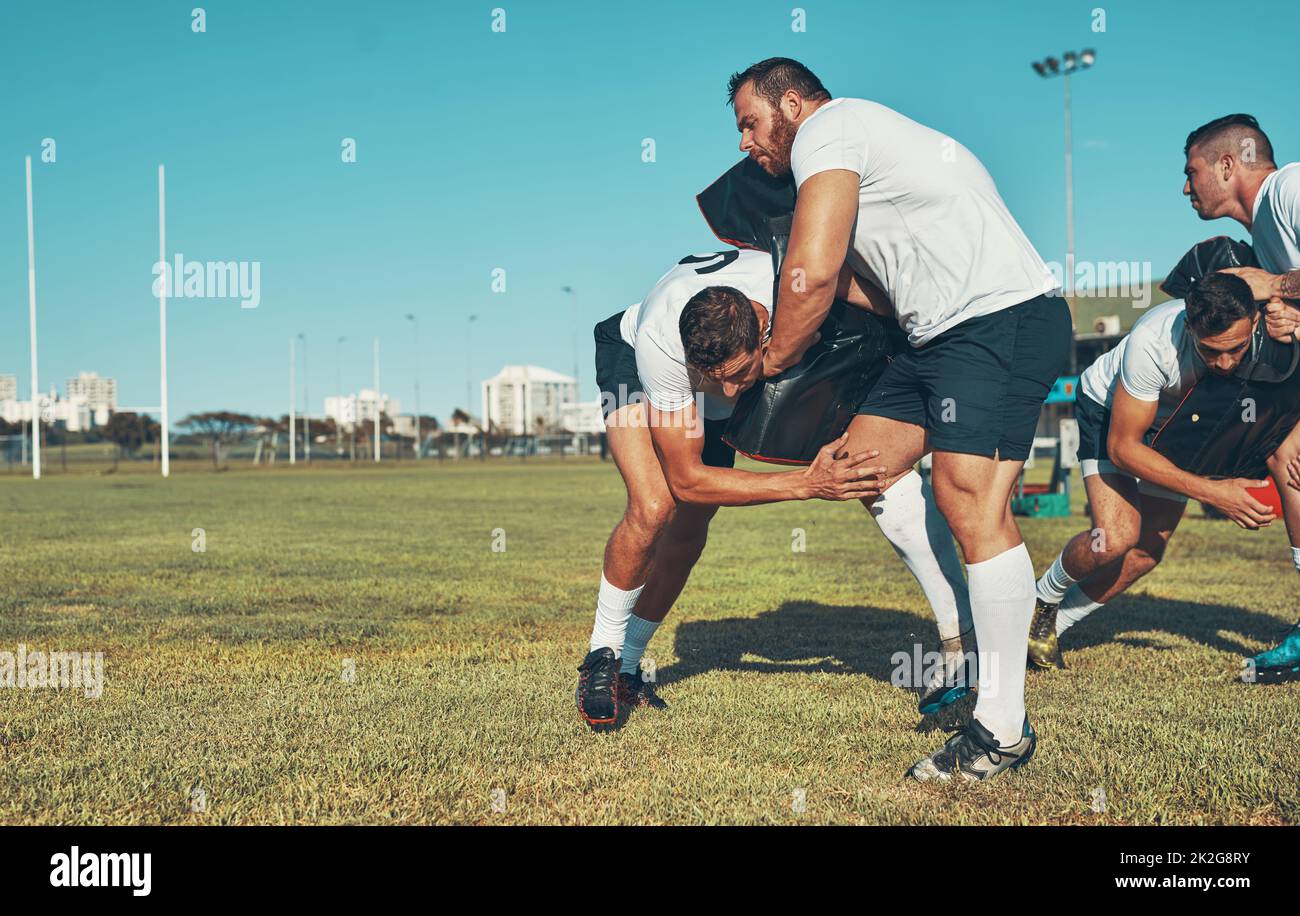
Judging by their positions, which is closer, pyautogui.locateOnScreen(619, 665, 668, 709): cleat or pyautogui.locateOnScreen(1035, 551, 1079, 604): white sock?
pyautogui.locateOnScreen(619, 665, 668, 709): cleat

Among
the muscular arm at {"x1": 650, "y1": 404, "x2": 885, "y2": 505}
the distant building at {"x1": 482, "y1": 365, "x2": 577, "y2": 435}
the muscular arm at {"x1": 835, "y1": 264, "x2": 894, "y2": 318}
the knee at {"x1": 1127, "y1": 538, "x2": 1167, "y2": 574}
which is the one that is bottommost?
the knee at {"x1": 1127, "y1": 538, "x2": 1167, "y2": 574}

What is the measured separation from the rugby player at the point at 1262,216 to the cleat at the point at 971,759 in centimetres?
187

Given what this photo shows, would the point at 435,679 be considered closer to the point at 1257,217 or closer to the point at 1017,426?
the point at 1017,426

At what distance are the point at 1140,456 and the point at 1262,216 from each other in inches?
44.0

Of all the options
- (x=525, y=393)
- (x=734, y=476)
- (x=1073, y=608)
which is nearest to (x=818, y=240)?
(x=734, y=476)

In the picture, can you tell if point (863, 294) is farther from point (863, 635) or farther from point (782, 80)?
point (863, 635)

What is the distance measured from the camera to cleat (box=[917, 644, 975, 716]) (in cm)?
411

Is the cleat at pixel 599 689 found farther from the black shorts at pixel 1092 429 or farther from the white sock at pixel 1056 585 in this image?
the black shorts at pixel 1092 429

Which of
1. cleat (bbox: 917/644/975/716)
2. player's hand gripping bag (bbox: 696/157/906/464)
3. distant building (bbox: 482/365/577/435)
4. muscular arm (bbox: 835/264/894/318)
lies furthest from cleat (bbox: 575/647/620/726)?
distant building (bbox: 482/365/577/435)

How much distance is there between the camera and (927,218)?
11.4 feet

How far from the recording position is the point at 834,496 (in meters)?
3.64

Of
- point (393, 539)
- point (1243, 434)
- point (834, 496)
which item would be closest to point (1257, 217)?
point (1243, 434)

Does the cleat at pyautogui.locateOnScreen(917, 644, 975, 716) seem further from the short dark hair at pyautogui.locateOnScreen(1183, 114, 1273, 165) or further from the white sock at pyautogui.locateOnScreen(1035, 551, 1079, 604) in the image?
the short dark hair at pyautogui.locateOnScreen(1183, 114, 1273, 165)
